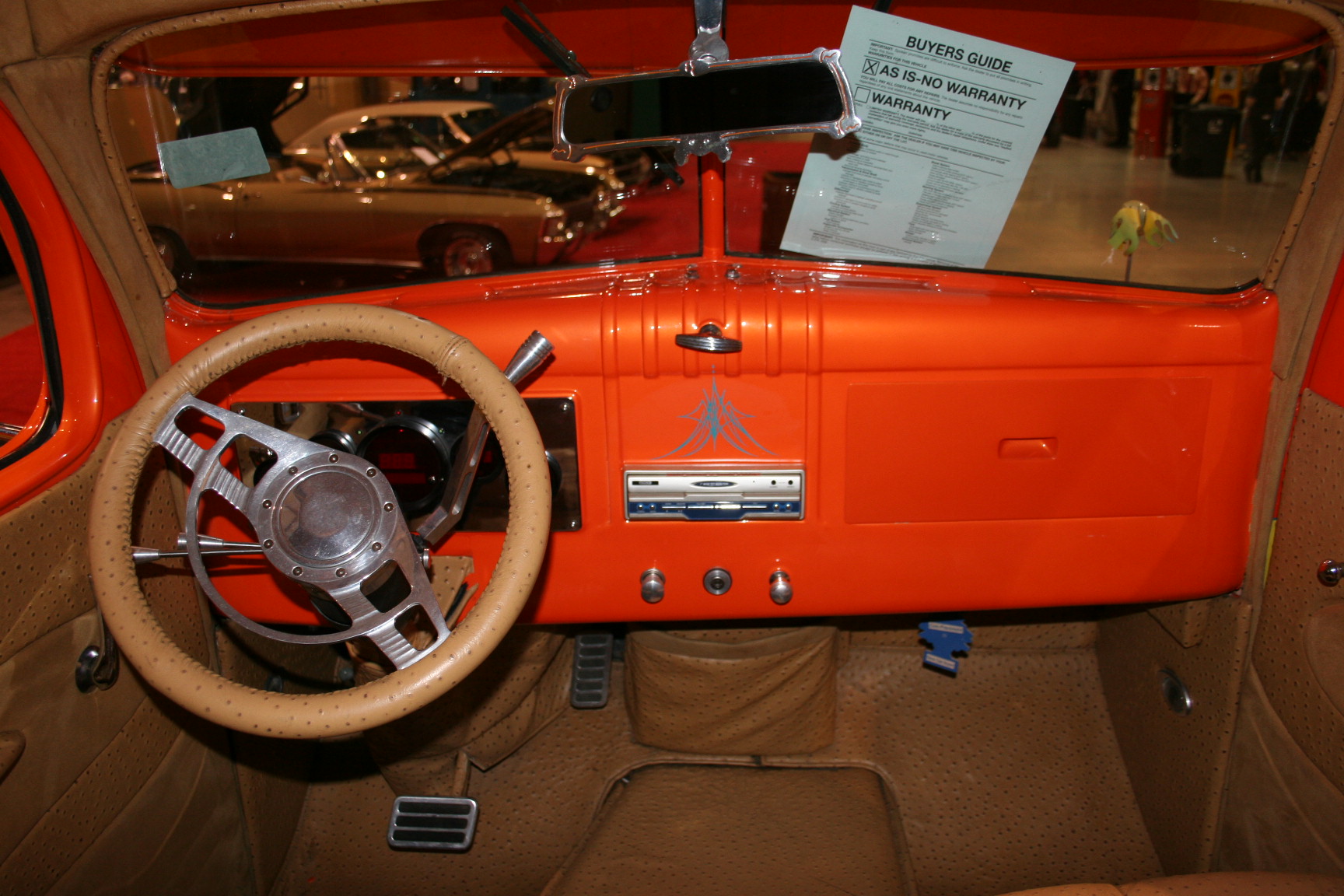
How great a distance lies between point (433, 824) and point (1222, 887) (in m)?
1.63

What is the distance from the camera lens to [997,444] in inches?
65.8

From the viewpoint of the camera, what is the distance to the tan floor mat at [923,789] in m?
2.10

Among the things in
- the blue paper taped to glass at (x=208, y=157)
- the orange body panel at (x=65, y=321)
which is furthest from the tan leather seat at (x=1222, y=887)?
the blue paper taped to glass at (x=208, y=157)

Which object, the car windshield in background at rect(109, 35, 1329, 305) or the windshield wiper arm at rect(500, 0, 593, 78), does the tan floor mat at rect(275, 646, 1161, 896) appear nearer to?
the car windshield in background at rect(109, 35, 1329, 305)

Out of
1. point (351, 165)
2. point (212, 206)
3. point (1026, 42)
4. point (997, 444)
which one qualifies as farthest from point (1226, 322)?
point (351, 165)

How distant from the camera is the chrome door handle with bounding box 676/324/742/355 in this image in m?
1.57

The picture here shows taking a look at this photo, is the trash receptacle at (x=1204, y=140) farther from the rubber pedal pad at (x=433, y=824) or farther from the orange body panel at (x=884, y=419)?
the rubber pedal pad at (x=433, y=824)

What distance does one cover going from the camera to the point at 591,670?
251 centimetres

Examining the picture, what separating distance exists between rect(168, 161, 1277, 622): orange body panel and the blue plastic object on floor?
0.52 meters

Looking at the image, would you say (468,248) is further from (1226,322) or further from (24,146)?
(1226,322)

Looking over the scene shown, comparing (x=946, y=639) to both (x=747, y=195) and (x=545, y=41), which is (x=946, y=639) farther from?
(x=545, y=41)

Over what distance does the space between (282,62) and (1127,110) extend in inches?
65.1

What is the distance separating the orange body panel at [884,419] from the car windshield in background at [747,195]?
2.6 inches

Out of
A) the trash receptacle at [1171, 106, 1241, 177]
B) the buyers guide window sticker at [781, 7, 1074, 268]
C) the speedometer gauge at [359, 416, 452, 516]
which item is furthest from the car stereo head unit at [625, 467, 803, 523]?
the trash receptacle at [1171, 106, 1241, 177]
